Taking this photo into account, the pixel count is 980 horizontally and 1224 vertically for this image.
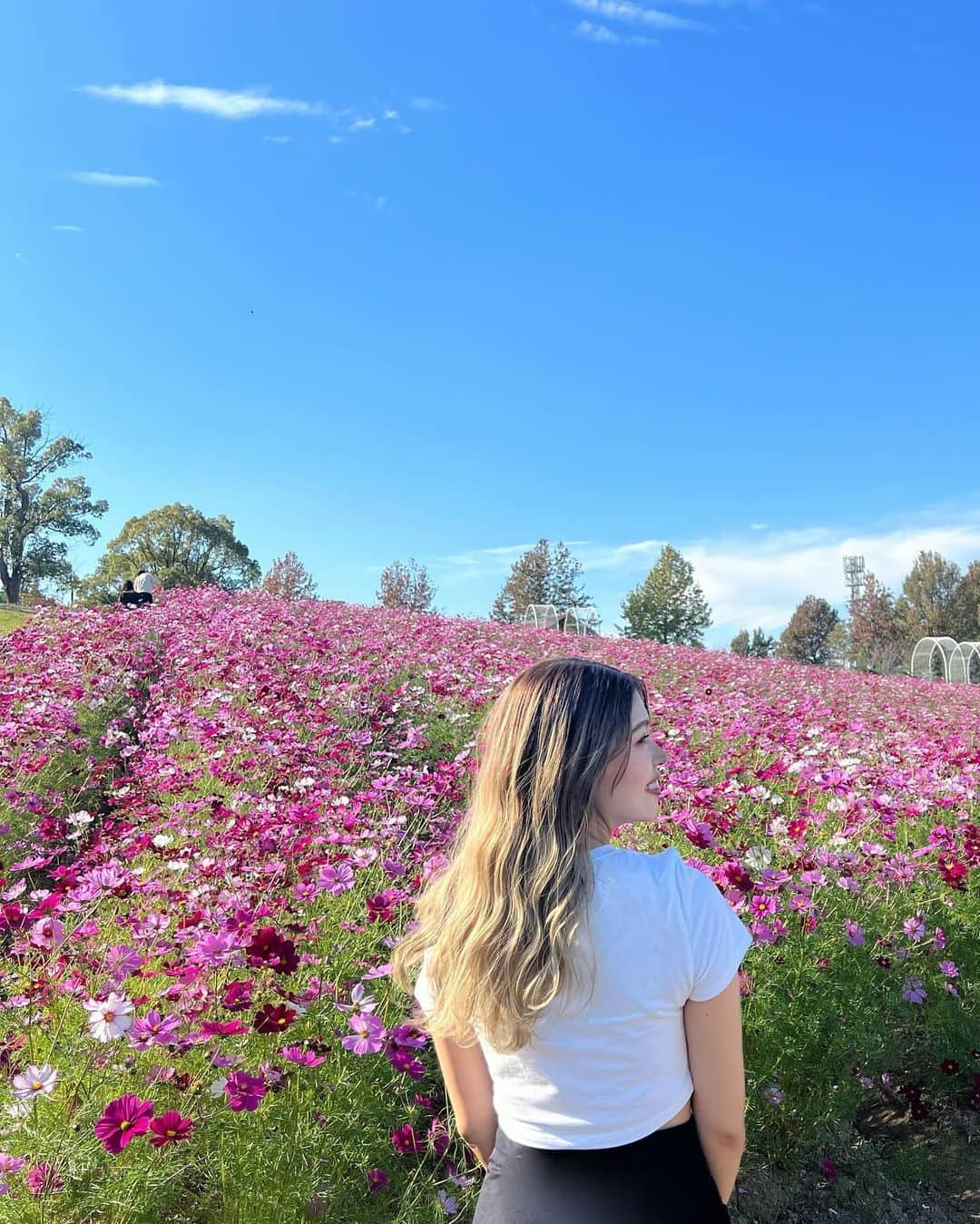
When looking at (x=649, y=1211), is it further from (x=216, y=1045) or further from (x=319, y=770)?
(x=319, y=770)

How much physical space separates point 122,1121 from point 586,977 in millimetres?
1052

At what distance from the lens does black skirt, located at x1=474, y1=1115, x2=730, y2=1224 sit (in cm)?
141

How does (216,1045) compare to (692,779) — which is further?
(692,779)

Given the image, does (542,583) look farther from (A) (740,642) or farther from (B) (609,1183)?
(B) (609,1183)

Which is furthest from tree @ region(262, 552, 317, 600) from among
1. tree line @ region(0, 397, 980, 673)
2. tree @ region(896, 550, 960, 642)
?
tree @ region(896, 550, 960, 642)

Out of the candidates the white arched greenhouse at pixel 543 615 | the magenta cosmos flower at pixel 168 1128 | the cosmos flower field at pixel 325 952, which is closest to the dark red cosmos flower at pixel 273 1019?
the cosmos flower field at pixel 325 952

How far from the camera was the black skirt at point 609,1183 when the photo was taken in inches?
55.5

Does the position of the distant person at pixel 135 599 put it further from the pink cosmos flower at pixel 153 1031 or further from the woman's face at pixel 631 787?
the woman's face at pixel 631 787

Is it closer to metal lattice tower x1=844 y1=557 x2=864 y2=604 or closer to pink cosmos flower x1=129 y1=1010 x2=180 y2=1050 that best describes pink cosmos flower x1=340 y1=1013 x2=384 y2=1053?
pink cosmos flower x1=129 y1=1010 x2=180 y2=1050

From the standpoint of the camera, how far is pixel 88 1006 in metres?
2.17

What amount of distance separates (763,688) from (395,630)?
4.52m

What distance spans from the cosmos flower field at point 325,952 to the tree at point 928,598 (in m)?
44.4

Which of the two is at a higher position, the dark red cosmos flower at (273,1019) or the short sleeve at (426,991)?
the short sleeve at (426,991)

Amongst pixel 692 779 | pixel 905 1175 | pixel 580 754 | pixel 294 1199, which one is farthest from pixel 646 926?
pixel 692 779
